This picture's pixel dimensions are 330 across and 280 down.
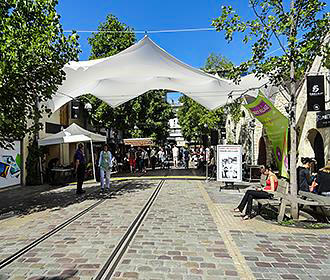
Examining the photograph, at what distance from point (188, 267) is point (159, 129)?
23849mm

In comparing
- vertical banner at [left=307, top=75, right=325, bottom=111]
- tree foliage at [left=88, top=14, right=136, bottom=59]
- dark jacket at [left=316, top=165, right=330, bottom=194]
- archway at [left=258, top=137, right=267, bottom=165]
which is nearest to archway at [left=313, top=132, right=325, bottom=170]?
vertical banner at [left=307, top=75, right=325, bottom=111]

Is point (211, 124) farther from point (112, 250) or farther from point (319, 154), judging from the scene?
point (112, 250)

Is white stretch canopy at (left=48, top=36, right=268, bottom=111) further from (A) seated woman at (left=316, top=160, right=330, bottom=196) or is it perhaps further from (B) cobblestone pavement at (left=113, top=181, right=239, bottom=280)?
(A) seated woman at (left=316, top=160, right=330, bottom=196)

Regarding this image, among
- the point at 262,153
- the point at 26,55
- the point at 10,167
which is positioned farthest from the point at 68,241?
the point at 262,153

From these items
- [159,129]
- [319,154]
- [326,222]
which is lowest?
[326,222]

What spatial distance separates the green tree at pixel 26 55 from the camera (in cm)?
707

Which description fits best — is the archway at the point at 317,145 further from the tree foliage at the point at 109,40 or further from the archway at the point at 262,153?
the tree foliage at the point at 109,40

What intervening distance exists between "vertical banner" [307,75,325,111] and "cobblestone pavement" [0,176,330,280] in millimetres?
4812

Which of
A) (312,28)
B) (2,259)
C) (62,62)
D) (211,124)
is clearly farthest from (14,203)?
(211,124)

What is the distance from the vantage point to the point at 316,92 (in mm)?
9438

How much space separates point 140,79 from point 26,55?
7656 millimetres

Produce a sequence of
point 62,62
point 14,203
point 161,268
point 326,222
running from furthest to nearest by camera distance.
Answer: point 14,203 → point 62,62 → point 326,222 → point 161,268

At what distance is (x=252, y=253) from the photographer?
455 centimetres

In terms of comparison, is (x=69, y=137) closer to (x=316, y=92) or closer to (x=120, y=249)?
(x=120, y=249)
